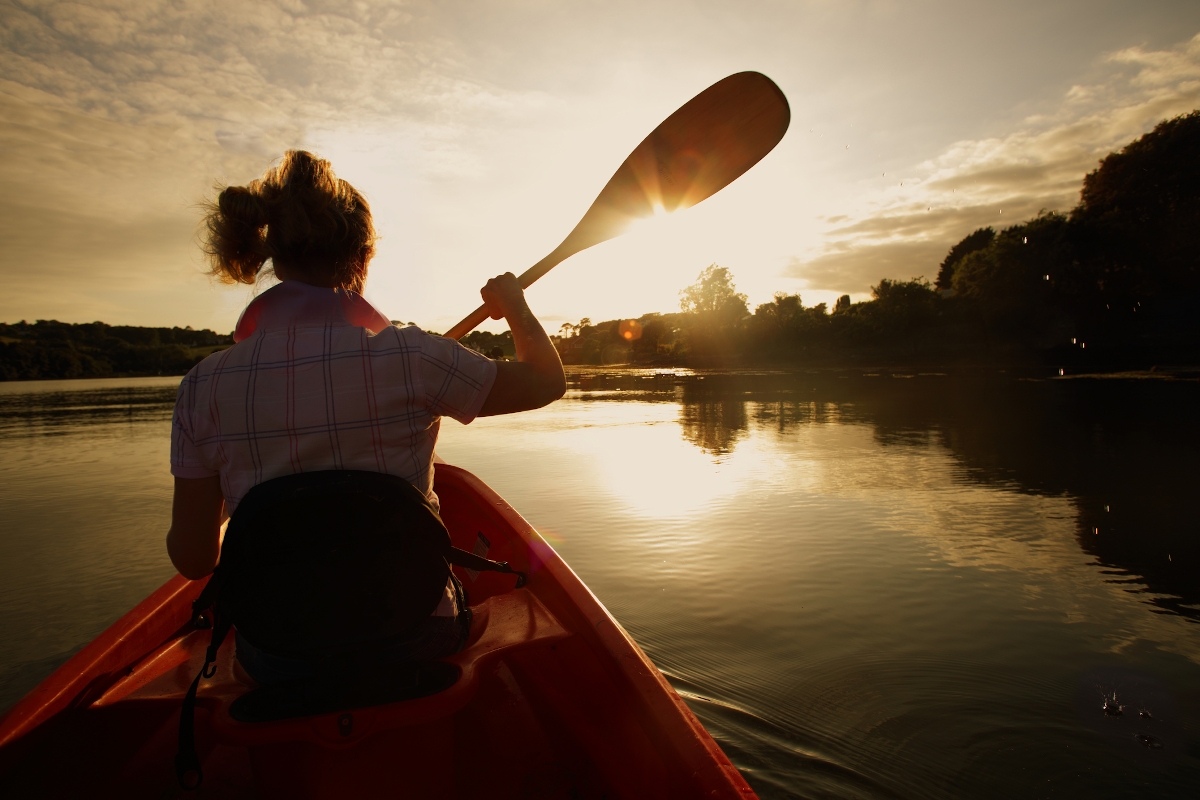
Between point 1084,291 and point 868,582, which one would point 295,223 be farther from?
point 1084,291

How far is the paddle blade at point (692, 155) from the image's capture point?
2924mm

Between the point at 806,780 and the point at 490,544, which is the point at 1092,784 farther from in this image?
the point at 490,544

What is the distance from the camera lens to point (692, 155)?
10.3ft

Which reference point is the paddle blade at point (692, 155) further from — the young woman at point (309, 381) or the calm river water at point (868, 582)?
the calm river water at point (868, 582)

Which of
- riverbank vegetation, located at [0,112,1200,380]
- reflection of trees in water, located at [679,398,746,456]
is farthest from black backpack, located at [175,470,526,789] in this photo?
riverbank vegetation, located at [0,112,1200,380]

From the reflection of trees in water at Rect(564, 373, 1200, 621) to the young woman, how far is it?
425cm

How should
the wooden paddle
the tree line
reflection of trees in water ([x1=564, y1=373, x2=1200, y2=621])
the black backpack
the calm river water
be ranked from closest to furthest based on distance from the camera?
the black backpack < the calm river water < the wooden paddle < reflection of trees in water ([x1=564, y1=373, x2=1200, y2=621]) < the tree line

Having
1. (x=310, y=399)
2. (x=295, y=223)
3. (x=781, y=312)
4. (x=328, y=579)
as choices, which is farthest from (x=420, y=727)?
(x=781, y=312)

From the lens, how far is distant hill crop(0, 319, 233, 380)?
6700 centimetres

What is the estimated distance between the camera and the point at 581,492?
22.1ft

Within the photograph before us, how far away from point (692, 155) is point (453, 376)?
2.27 m

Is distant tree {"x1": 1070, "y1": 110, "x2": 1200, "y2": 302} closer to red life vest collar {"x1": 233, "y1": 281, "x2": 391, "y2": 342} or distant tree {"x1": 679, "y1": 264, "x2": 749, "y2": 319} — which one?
distant tree {"x1": 679, "y1": 264, "x2": 749, "y2": 319}

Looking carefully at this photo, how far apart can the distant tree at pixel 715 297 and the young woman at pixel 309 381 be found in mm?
53656

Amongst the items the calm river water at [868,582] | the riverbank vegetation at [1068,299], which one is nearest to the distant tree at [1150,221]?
the riverbank vegetation at [1068,299]
